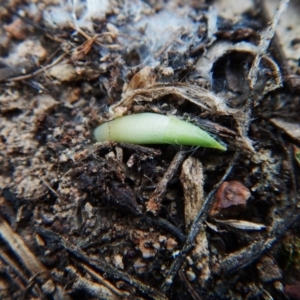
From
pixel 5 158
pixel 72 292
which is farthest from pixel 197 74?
pixel 72 292

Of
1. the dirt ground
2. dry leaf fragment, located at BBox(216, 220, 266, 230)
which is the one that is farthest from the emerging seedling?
dry leaf fragment, located at BBox(216, 220, 266, 230)

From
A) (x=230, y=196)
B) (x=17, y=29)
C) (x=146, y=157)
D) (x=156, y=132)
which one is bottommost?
(x=230, y=196)

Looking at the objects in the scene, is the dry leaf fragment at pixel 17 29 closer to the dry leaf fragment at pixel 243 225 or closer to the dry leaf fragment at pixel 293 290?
the dry leaf fragment at pixel 243 225

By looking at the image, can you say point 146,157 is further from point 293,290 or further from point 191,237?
point 293,290

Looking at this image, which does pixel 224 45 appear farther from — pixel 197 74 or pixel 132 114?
pixel 132 114

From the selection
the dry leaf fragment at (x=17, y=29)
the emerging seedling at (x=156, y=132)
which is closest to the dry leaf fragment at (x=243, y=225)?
the emerging seedling at (x=156, y=132)

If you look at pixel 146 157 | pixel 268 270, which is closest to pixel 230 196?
pixel 268 270

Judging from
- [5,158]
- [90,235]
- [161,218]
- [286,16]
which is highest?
[286,16]

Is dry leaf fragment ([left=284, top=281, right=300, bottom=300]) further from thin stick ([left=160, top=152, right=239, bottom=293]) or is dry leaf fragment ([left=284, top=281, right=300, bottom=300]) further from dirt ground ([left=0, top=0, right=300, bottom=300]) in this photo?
thin stick ([left=160, top=152, right=239, bottom=293])
